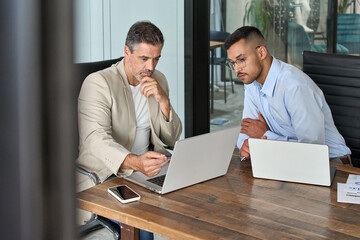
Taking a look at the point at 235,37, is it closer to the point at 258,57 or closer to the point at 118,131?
the point at 258,57

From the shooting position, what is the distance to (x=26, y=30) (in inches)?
4.1

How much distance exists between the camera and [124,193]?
1.73 m

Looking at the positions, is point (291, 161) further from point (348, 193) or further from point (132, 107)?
point (132, 107)

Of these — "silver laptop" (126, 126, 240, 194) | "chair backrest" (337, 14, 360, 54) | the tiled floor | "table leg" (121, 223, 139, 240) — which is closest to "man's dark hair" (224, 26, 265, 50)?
"silver laptop" (126, 126, 240, 194)

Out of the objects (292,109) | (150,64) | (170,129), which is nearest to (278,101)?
(292,109)

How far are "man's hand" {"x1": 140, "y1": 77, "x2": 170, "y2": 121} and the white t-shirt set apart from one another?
0.09 meters

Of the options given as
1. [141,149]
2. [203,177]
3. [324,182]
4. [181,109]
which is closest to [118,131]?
[141,149]

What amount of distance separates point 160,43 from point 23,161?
2.66m

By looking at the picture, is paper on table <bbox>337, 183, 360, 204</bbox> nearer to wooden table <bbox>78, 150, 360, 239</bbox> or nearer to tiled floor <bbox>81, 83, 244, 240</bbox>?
wooden table <bbox>78, 150, 360, 239</bbox>

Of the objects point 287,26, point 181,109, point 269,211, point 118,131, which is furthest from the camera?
point 287,26

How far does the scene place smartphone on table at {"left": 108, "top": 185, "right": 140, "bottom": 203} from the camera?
1.69 metres

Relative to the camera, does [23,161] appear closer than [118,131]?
Yes

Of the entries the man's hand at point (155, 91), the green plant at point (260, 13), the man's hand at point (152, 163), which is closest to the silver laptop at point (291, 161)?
the man's hand at point (152, 163)

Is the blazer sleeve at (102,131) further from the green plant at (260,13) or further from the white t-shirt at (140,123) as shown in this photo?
A: the green plant at (260,13)
